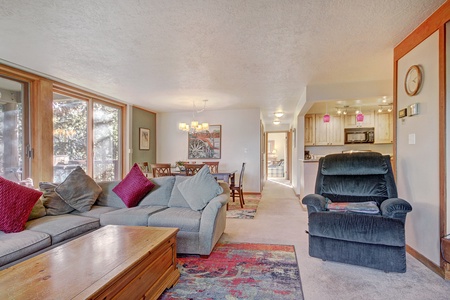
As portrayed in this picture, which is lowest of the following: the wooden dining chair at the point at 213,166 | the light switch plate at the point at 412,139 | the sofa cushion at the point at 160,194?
the sofa cushion at the point at 160,194

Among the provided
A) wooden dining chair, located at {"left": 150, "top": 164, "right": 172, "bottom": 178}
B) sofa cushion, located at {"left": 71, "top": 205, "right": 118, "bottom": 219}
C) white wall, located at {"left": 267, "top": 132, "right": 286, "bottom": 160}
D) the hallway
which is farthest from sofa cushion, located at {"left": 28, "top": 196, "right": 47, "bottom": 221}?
white wall, located at {"left": 267, "top": 132, "right": 286, "bottom": 160}

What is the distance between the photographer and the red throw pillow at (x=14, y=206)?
205 cm

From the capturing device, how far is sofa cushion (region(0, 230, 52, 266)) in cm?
175

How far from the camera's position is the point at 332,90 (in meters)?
4.11

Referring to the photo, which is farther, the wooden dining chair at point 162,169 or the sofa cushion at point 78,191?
the wooden dining chair at point 162,169

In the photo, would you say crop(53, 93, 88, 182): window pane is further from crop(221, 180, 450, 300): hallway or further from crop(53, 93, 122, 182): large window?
crop(221, 180, 450, 300): hallway

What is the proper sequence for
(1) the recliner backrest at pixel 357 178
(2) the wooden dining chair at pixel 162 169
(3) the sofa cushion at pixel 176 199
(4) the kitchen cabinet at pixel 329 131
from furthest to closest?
1. (4) the kitchen cabinet at pixel 329 131
2. (2) the wooden dining chair at pixel 162 169
3. (3) the sofa cushion at pixel 176 199
4. (1) the recliner backrest at pixel 357 178

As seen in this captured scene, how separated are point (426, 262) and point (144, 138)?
5.95 meters

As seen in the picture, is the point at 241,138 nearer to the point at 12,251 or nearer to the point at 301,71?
the point at 301,71

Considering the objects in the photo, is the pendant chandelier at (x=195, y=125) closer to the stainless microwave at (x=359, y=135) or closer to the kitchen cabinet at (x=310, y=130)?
the kitchen cabinet at (x=310, y=130)

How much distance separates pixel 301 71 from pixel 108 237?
318 cm

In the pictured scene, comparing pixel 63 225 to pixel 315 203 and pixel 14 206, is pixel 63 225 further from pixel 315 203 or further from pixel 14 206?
pixel 315 203

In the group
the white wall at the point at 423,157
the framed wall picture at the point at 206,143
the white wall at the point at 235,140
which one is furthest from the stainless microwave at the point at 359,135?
the white wall at the point at 423,157

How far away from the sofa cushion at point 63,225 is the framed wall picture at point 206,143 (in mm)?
4052
